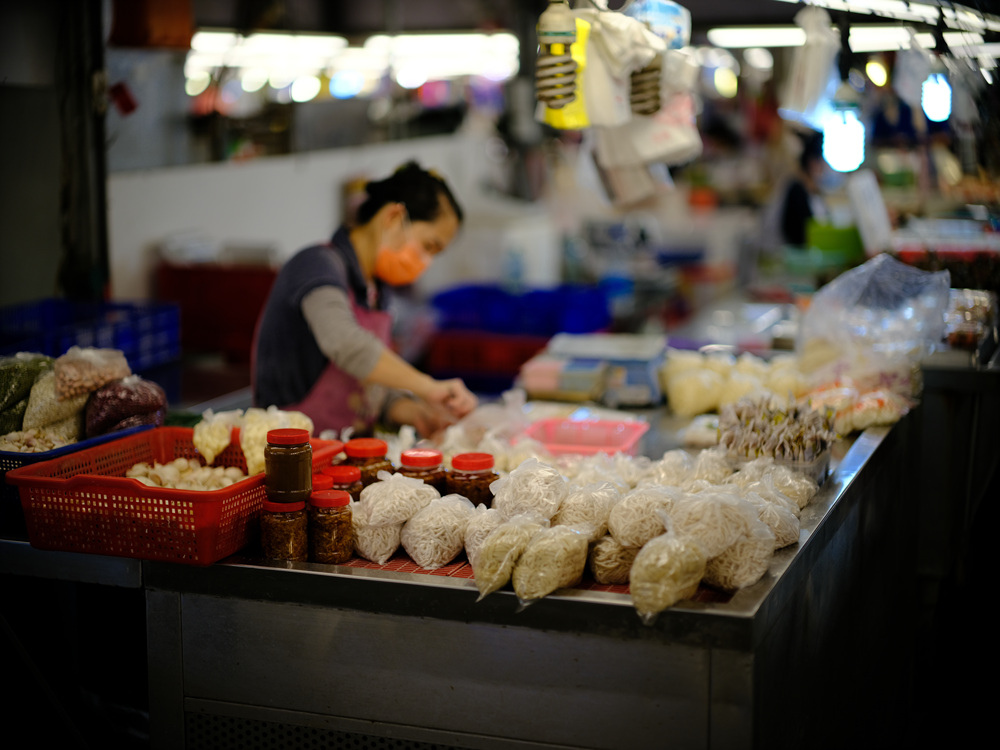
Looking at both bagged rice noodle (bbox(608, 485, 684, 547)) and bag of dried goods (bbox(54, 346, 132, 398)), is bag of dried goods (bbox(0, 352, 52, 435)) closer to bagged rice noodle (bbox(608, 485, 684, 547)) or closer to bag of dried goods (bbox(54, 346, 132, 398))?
bag of dried goods (bbox(54, 346, 132, 398))

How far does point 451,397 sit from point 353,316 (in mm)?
427

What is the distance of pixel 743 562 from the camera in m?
1.98

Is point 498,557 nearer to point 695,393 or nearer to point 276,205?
point 695,393

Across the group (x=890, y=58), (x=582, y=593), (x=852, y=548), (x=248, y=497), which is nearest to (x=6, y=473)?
(x=248, y=497)

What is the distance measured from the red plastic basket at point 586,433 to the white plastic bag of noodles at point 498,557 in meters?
1.35

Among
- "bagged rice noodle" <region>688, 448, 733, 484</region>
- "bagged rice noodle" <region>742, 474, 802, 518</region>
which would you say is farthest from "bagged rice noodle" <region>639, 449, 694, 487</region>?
"bagged rice noodle" <region>742, 474, 802, 518</region>

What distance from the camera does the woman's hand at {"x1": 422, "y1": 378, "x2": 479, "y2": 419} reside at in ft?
11.2

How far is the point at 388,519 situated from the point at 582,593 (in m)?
0.47

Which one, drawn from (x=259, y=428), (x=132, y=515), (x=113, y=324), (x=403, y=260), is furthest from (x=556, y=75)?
(x=113, y=324)

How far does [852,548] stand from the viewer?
2.83m

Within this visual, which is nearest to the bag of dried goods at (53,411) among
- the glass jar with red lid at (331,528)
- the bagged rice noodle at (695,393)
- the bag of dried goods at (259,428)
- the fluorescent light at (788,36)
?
the bag of dried goods at (259,428)

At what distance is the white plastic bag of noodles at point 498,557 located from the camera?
197 centimetres

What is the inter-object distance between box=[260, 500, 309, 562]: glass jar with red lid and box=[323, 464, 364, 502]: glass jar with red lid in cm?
18

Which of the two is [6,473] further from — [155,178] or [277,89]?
[277,89]
